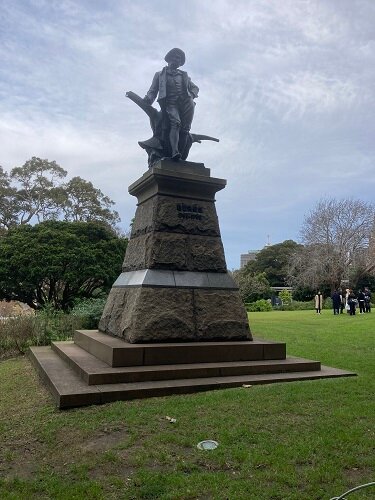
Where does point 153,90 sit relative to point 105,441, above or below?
above

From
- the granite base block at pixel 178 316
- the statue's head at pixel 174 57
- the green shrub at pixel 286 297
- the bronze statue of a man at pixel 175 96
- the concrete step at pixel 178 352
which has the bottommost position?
the concrete step at pixel 178 352

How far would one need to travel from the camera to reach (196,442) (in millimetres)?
4141

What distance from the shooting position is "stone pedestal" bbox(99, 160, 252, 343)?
713 cm

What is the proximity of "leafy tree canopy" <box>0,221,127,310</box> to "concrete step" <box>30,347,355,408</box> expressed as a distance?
1327cm

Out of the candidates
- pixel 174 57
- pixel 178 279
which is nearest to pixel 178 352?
pixel 178 279

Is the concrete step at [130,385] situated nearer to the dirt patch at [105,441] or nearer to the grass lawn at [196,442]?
the grass lawn at [196,442]

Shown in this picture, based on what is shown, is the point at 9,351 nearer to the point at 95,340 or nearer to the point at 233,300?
the point at 95,340

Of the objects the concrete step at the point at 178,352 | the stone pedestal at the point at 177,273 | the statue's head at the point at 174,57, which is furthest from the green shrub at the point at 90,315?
the statue's head at the point at 174,57

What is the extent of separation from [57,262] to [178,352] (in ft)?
46.7

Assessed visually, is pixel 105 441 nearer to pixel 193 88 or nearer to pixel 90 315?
pixel 193 88

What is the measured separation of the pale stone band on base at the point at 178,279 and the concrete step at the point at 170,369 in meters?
1.35

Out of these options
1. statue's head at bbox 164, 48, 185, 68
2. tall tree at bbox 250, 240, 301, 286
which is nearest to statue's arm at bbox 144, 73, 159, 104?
statue's head at bbox 164, 48, 185, 68

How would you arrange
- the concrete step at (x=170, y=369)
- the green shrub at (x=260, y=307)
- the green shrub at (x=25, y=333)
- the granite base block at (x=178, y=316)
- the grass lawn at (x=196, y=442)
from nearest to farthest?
the grass lawn at (x=196, y=442)
the concrete step at (x=170, y=369)
the granite base block at (x=178, y=316)
the green shrub at (x=25, y=333)
the green shrub at (x=260, y=307)

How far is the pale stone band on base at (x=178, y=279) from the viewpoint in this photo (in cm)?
736
